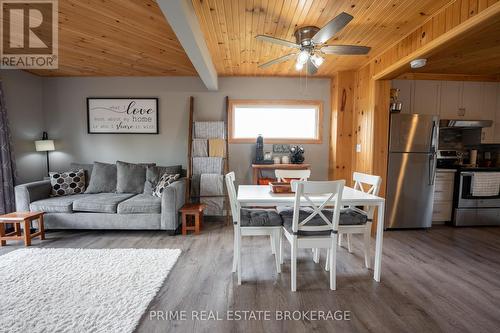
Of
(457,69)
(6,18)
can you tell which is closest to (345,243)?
(457,69)

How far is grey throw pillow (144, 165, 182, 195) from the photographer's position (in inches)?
144

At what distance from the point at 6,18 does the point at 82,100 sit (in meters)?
1.69

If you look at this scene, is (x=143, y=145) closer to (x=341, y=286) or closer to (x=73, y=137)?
(x=73, y=137)

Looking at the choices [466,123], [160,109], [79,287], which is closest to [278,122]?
[160,109]

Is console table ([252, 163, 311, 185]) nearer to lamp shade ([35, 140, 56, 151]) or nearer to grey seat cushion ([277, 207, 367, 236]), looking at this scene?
grey seat cushion ([277, 207, 367, 236])

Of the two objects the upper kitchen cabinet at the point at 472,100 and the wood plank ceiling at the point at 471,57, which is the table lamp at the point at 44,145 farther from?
the upper kitchen cabinet at the point at 472,100

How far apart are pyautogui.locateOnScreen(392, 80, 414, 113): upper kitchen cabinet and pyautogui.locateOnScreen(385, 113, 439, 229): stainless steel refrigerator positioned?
501 mm

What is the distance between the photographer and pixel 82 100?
13.5 feet

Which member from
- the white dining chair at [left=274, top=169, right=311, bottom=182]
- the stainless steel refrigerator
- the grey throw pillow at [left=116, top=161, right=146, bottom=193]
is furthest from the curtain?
the stainless steel refrigerator

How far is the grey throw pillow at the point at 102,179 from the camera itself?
3.69m

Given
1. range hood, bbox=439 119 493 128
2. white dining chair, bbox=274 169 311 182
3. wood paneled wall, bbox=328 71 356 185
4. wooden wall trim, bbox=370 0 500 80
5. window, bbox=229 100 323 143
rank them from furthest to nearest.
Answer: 1. window, bbox=229 100 323 143
2. wood paneled wall, bbox=328 71 356 185
3. range hood, bbox=439 119 493 128
4. white dining chair, bbox=274 169 311 182
5. wooden wall trim, bbox=370 0 500 80

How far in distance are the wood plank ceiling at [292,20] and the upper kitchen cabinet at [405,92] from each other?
878mm

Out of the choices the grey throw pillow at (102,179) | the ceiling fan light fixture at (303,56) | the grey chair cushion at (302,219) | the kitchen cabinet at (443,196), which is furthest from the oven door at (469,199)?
the grey throw pillow at (102,179)

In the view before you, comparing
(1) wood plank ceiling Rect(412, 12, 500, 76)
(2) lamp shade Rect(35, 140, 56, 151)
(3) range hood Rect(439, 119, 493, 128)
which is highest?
(1) wood plank ceiling Rect(412, 12, 500, 76)
